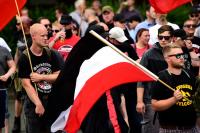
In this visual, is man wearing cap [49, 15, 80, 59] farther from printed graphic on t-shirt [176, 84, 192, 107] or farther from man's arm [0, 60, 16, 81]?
printed graphic on t-shirt [176, 84, 192, 107]

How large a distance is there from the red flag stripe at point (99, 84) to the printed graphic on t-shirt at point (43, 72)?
1.86m

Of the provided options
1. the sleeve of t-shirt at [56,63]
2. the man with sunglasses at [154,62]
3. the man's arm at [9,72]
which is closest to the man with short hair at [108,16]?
the man's arm at [9,72]

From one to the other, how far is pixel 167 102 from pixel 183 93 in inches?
11.5

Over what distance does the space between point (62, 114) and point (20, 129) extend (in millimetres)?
5392

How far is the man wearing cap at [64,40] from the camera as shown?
13.9 m

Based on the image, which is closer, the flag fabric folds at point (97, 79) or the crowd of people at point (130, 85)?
the flag fabric folds at point (97, 79)

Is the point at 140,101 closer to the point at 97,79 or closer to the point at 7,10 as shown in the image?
the point at 7,10

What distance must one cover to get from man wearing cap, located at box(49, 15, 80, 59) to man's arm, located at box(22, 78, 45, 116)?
6.76 feet

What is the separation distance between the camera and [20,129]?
51.4 feet

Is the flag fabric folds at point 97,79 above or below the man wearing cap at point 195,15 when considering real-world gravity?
above

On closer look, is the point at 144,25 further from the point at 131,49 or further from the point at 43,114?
the point at 43,114

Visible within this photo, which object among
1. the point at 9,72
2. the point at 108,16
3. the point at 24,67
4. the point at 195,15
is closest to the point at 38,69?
the point at 24,67

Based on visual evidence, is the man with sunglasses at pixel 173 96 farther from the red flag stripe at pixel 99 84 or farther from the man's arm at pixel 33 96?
the man's arm at pixel 33 96

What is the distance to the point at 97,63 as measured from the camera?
1032 cm
